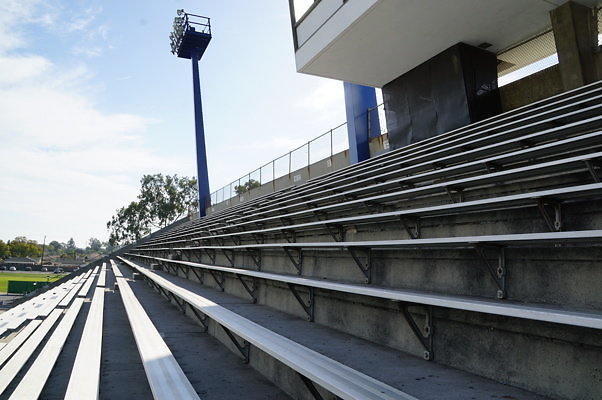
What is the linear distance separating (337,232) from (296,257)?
0.51 metres

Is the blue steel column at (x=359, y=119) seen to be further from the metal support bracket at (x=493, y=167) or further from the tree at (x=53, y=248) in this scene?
the tree at (x=53, y=248)

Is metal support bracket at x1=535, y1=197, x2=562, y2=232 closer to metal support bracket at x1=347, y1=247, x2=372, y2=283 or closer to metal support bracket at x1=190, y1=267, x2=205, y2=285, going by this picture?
metal support bracket at x1=347, y1=247, x2=372, y2=283

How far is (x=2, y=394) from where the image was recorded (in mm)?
2283

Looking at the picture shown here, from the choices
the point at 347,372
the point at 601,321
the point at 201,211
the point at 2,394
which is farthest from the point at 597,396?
the point at 201,211

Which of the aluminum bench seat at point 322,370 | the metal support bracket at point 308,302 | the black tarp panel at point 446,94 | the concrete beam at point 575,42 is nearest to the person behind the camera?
the aluminum bench seat at point 322,370

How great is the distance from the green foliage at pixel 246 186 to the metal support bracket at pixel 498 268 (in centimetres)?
1098

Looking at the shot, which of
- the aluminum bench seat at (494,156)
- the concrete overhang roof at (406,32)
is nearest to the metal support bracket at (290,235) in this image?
the aluminum bench seat at (494,156)

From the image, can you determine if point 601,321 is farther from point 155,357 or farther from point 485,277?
point 155,357

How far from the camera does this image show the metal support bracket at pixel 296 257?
3625 mm

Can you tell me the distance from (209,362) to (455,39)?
5.45 m

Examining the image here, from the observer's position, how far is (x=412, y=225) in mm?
2699

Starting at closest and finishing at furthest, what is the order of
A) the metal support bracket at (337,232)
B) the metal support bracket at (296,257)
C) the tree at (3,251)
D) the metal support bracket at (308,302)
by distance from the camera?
the metal support bracket at (308,302), the metal support bracket at (337,232), the metal support bracket at (296,257), the tree at (3,251)


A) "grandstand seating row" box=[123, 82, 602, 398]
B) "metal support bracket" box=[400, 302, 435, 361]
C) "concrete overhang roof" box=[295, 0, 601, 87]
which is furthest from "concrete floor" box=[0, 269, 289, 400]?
"concrete overhang roof" box=[295, 0, 601, 87]

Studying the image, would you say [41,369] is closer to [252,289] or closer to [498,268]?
[252,289]
